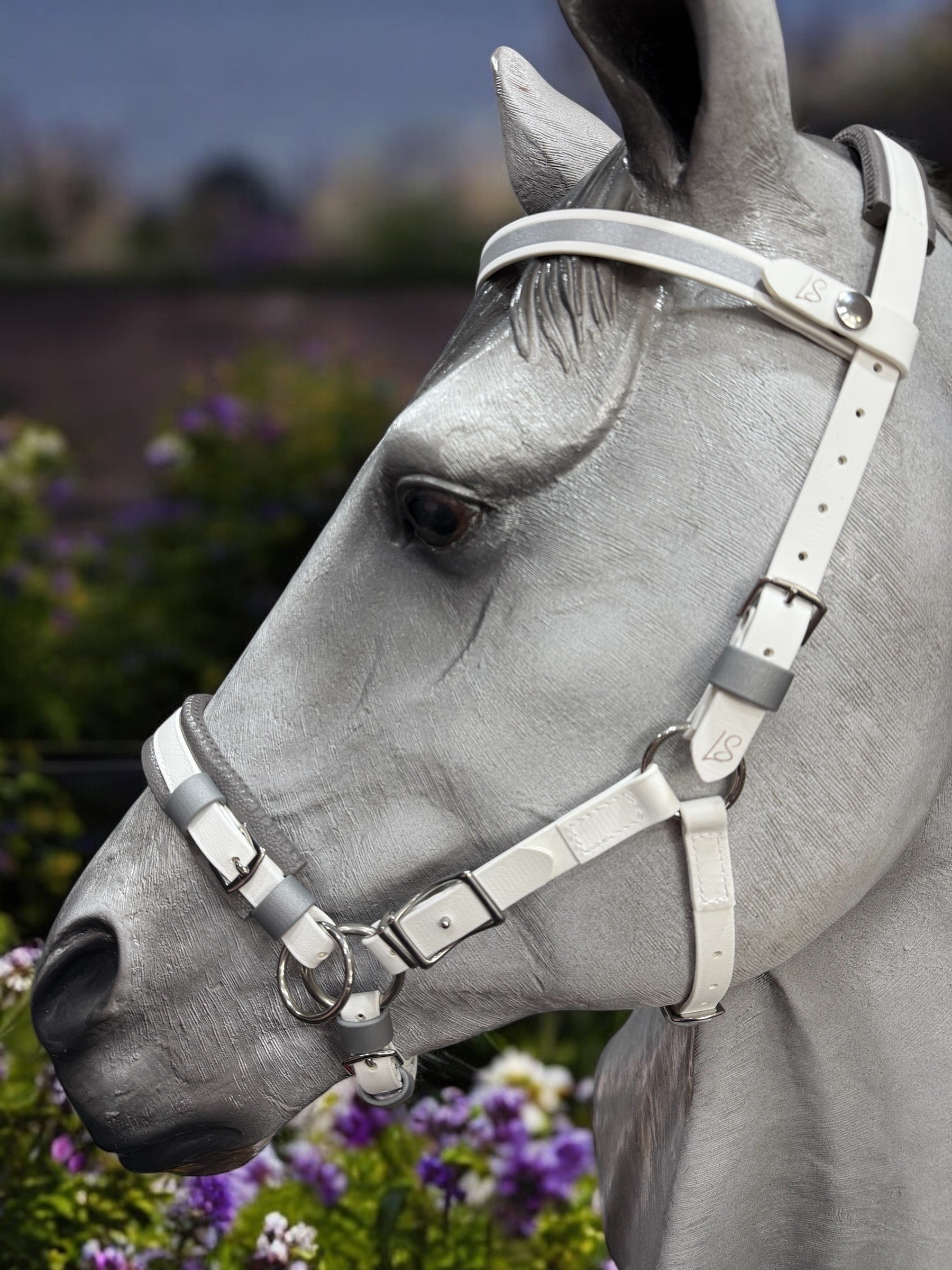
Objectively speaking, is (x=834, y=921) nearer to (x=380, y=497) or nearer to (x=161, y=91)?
(x=380, y=497)

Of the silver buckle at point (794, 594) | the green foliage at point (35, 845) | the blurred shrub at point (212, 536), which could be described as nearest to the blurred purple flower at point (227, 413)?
the blurred shrub at point (212, 536)

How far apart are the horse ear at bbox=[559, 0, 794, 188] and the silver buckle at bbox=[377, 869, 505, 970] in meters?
0.42

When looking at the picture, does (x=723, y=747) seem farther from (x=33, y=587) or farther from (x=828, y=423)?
(x=33, y=587)

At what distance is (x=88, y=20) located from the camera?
3.46 metres

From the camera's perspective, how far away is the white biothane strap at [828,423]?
70 centimetres

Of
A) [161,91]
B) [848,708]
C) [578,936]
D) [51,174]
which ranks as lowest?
[51,174]

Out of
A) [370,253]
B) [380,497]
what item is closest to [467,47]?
[370,253]

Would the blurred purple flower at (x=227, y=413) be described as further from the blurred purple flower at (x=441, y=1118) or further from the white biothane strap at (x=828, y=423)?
the white biothane strap at (x=828, y=423)

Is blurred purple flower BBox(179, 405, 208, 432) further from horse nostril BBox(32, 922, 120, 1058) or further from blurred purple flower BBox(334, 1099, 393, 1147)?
horse nostril BBox(32, 922, 120, 1058)

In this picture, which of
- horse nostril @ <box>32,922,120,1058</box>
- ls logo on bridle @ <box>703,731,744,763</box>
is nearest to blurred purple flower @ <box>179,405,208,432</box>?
horse nostril @ <box>32,922,120,1058</box>

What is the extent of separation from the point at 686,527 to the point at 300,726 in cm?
26

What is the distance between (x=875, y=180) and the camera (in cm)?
76

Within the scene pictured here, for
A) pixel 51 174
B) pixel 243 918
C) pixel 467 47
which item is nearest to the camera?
pixel 243 918

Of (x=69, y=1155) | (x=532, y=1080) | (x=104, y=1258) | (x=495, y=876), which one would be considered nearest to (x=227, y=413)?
(x=532, y=1080)
